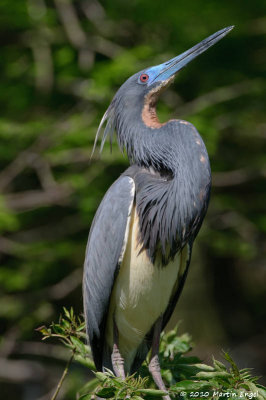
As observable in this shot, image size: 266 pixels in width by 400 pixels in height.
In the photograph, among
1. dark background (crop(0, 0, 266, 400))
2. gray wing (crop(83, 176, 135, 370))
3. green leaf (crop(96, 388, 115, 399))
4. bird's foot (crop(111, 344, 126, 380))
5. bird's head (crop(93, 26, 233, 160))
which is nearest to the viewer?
green leaf (crop(96, 388, 115, 399))

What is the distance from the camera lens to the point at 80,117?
289 inches

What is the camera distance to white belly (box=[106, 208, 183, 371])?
13.3ft

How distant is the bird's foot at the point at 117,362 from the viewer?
4.12 meters

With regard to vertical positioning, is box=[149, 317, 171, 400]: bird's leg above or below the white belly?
below

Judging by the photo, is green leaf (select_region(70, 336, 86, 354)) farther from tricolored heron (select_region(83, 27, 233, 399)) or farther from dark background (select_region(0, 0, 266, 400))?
dark background (select_region(0, 0, 266, 400))

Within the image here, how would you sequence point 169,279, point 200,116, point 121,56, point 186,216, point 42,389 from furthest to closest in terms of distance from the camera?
point 42,389 < point 200,116 < point 121,56 < point 169,279 < point 186,216

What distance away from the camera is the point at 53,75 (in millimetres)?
7785

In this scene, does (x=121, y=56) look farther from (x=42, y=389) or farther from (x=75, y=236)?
(x=42, y=389)

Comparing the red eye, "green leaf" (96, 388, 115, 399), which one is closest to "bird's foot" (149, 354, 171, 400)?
"green leaf" (96, 388, 115, 399)

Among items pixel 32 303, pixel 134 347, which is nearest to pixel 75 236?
pixel 32 303

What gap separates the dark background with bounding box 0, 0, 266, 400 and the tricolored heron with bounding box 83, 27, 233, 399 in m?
2.61

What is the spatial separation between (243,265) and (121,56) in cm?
637

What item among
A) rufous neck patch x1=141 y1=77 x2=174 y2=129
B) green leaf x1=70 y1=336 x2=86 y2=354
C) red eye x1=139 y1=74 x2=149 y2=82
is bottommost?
green leaf x1=70 y1=336 x2=86 y2=354

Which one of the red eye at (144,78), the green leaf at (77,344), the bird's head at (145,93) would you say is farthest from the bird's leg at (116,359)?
the red eye at (144,78)
